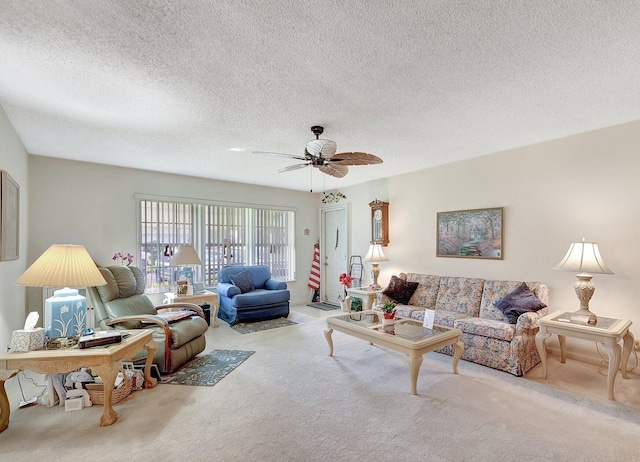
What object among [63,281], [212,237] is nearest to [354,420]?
[63,281]

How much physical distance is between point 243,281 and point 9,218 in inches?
123

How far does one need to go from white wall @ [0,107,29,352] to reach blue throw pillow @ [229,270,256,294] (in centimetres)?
263

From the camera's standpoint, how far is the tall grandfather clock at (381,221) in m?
5.52

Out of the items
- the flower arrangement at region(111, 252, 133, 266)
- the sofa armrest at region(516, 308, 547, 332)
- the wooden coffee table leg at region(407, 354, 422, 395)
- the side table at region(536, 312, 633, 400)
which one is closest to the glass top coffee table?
the wooden coffee table leg at region(407, 354, 422, 395)

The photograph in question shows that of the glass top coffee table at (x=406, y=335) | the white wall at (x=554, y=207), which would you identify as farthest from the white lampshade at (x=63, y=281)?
the white wall at (x=554, y=207)

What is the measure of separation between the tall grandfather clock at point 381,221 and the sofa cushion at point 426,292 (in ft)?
3.53

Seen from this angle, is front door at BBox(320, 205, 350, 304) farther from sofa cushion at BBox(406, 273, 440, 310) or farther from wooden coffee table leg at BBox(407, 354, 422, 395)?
wooden coffee table leg at BBox(407, 354, 422, 395)

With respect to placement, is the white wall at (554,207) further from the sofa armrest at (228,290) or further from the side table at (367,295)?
the sofa armrest at (228,290)

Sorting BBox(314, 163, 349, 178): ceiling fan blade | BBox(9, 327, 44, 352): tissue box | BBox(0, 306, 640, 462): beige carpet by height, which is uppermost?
BBox(314, 163, 349, 178): ceiling fan blade

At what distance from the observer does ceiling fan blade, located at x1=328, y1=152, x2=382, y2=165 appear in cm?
296

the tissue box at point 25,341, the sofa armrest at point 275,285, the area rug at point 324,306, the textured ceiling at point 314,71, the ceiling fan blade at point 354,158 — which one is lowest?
the area rug at point 324,306

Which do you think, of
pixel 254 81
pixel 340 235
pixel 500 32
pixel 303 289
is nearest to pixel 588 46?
pixel 500 32

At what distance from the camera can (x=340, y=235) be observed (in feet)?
21.7

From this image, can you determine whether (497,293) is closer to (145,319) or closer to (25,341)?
(145,319)
